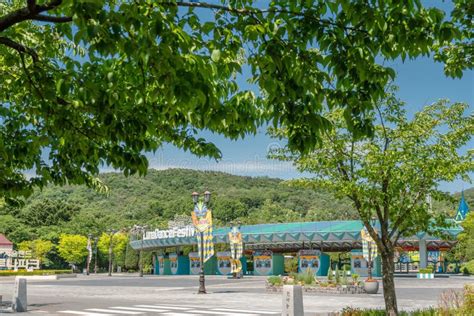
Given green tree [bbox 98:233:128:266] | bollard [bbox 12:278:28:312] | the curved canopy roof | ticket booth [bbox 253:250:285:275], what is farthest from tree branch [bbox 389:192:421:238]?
green tree [bbox 98:233:128:266]

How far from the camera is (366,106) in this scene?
234 inches

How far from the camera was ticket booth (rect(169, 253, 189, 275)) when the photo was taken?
72.8 m

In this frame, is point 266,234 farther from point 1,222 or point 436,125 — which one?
point 1,222

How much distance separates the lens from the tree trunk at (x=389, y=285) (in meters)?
13.1

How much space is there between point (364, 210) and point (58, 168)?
7.26 meters

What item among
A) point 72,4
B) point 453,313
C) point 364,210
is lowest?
point 453,313

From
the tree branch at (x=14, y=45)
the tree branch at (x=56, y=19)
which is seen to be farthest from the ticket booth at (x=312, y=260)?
the tree branch at (x=56, y=19)

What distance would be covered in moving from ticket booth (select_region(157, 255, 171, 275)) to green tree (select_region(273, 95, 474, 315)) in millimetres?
62912

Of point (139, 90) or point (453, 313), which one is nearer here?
point (139, 90)

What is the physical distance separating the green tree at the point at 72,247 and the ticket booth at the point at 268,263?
40.5m

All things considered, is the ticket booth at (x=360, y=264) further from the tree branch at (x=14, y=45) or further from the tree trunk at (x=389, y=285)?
the tree branch at (x=14, y=45)

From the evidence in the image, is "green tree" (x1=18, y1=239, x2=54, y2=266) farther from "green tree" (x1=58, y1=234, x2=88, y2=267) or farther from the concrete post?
the concrete post

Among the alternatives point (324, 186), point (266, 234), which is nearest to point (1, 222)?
point (266, 234)

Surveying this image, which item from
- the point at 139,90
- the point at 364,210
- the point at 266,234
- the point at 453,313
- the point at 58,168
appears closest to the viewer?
the point at 139,90
